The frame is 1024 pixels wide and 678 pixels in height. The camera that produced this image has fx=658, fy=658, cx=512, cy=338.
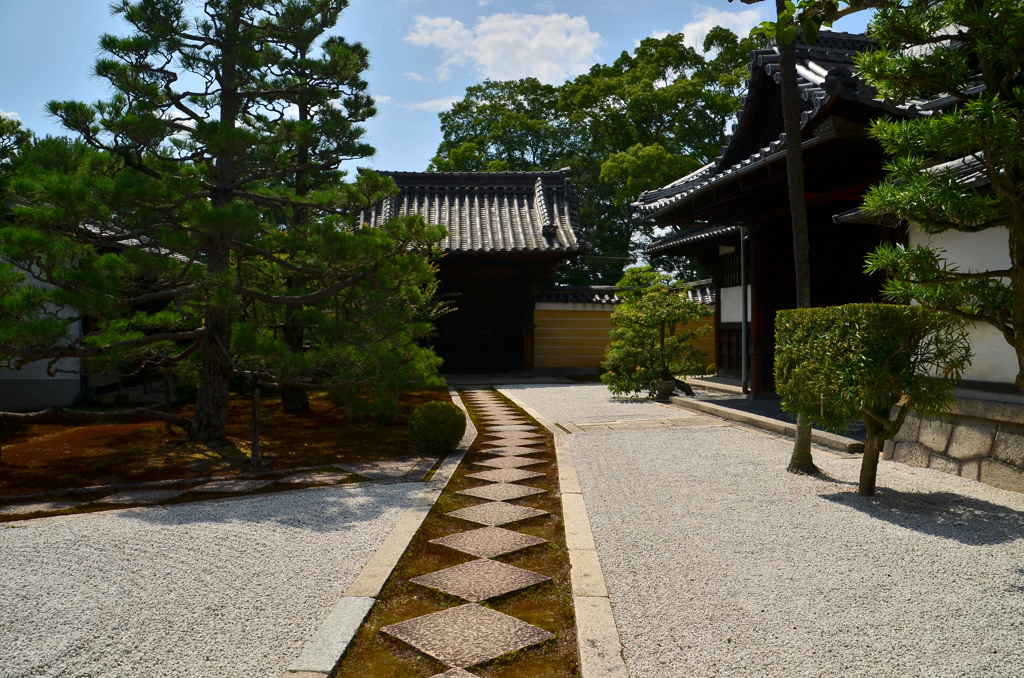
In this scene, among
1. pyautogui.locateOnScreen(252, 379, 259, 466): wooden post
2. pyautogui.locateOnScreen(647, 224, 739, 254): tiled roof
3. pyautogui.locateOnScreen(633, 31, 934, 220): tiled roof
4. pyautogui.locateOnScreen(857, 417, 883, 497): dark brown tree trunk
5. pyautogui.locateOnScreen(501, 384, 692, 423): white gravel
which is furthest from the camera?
pyautogui.locateOnScreen(647, 224, 739, 254): tiled roof

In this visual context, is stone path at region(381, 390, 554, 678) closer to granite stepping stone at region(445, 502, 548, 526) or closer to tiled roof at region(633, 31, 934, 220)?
granite stepping stone at region(445, 502, 548, 526)

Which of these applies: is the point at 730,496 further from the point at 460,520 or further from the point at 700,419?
the point at 700,419

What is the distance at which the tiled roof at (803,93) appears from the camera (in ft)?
18.5

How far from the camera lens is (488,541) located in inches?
152

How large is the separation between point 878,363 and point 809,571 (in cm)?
162

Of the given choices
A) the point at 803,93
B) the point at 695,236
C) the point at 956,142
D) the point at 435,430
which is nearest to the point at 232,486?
the point at 435,430

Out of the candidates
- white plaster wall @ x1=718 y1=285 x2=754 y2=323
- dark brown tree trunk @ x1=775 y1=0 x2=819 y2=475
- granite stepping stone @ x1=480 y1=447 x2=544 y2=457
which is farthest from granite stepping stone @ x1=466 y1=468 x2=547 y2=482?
white plaster wall @ x1=718 y1=285 x2=754 y2=323

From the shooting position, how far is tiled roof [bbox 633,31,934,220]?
562 cm

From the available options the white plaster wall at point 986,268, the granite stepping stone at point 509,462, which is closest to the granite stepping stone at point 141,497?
the granite stepping stone at point 509,462

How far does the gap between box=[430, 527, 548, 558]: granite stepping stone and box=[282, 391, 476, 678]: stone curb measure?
27cm

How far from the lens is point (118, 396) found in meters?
10.7

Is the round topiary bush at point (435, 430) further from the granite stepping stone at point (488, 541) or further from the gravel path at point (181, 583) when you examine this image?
the granite stepping stone at point (488, 541)

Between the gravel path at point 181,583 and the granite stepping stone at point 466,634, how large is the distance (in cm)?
43

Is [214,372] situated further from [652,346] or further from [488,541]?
[652,346]
